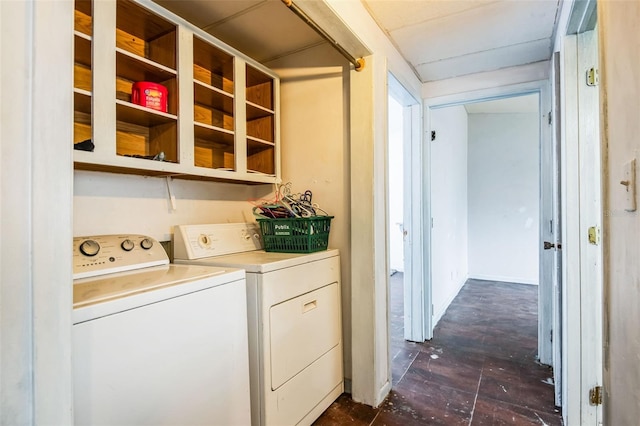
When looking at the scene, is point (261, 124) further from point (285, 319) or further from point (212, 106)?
point (285, 319)

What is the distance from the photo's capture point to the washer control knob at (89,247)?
132 centimetres

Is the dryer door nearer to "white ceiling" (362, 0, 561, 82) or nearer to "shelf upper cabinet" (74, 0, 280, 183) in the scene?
"shelf upper cabinet" (74, 0, 280, 183)

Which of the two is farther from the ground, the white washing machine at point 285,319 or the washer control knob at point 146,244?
the washer control knob at point 146,244

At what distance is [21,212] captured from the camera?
531mm

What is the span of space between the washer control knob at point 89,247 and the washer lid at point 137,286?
0.11 metres

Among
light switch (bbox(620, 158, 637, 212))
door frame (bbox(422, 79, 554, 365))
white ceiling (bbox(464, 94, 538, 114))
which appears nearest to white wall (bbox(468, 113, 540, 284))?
white ceiling (bbox(464, 94, 538, 114))

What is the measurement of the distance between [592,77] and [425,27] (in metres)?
0.92

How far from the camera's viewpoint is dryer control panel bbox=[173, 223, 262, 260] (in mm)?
1693

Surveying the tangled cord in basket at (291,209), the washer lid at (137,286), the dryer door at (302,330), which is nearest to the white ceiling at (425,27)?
the tangled cord in basket at (291,209)

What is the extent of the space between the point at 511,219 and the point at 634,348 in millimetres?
4796

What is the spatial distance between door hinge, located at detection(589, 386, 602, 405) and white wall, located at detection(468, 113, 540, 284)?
3711 mm

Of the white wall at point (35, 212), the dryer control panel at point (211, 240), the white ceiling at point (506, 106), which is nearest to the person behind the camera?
the white wall at point (35, 212)

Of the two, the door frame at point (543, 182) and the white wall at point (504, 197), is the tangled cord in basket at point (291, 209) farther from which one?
the white wall at point (504, 197)

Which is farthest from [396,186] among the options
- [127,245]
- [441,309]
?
[127,245]
